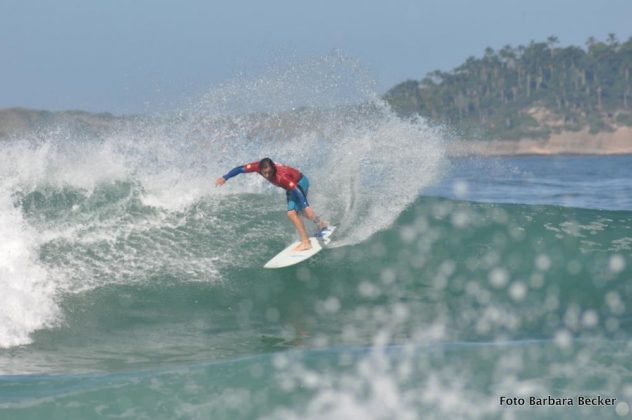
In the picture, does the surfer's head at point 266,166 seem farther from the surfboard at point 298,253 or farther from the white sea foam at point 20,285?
the white sea foam at point 20,285

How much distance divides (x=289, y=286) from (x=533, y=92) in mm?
101201

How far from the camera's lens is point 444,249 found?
1033 cm

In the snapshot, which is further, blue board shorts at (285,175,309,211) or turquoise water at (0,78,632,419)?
blue board shorts at (285,175,309,211)

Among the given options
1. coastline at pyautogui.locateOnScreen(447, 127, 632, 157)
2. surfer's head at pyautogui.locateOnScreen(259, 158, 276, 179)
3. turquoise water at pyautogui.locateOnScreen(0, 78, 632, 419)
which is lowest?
coastline at pyautogui.locateOnScreen(447, 127, 632, 157)

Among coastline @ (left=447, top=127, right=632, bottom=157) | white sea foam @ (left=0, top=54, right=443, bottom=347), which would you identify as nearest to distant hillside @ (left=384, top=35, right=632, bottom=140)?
coastline @ (left=447, top=127, right=632, bottom=157)

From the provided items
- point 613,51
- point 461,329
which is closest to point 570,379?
point 461,329

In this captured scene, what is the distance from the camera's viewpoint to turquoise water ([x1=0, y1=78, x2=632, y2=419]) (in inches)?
206

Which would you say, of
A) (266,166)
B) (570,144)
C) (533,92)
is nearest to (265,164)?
(266,166)

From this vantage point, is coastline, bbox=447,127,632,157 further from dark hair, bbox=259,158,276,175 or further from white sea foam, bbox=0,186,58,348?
white sea foam, bbox=0,186,58,348

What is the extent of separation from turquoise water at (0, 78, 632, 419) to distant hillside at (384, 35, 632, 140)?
79494 mm

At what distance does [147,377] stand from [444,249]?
555 cm

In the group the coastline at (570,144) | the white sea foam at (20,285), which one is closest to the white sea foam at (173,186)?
the white sea foam at (20,285)

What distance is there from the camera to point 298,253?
9164 mm

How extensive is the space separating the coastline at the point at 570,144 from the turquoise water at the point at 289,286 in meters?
78.3
